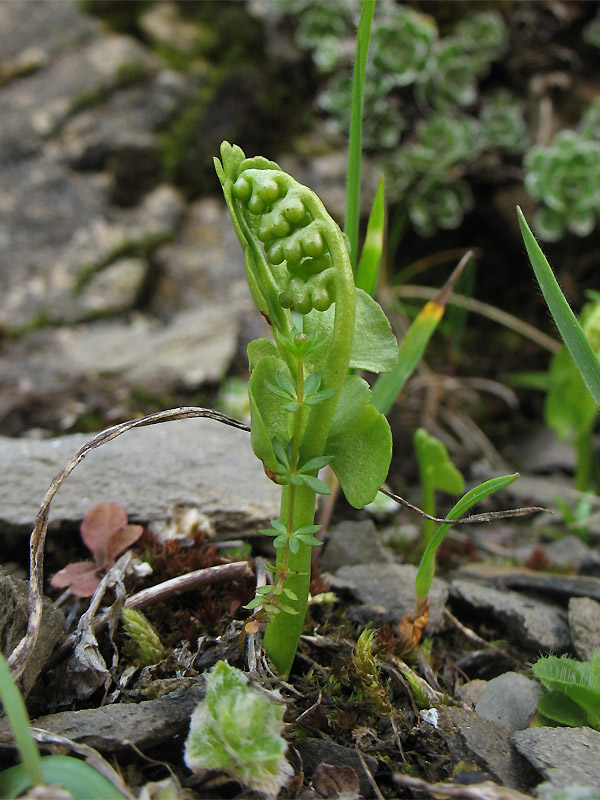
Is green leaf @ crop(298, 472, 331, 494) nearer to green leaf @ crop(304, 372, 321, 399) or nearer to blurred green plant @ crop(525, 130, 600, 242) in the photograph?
green leaf @ crop(304, 372, 321, 399)

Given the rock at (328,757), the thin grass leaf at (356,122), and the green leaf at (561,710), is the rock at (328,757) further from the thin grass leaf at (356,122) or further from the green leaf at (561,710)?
the thin grass leaf at (356,122)

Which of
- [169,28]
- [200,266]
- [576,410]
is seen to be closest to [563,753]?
[576,410]

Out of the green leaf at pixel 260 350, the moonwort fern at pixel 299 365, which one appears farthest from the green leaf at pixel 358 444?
the green leaf at pixel 260 350

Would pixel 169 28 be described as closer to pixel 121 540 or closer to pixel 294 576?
pixel 121 540

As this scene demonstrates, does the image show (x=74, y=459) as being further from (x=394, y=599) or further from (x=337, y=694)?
(x=394, y=599)

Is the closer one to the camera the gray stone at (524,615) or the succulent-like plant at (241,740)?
the succulent-like plant at (241,740)

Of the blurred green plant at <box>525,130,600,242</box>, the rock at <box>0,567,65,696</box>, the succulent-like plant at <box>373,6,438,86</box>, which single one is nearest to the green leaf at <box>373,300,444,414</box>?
the rock at <box>0,567,65,696</box>
